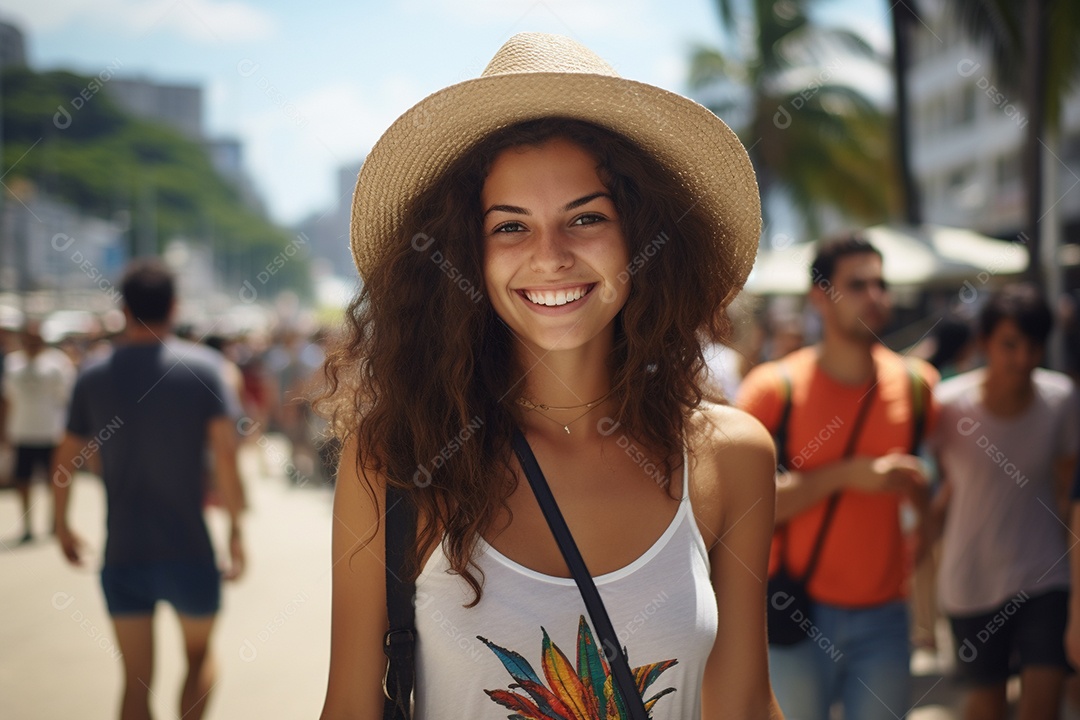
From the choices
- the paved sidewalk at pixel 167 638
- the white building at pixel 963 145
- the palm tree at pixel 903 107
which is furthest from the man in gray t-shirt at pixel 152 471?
the white building at pixel 963 145

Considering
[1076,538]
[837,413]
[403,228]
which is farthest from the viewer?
[837,413]

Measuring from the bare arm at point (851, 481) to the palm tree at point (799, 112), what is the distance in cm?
1536

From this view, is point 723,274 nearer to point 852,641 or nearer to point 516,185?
point 516,185

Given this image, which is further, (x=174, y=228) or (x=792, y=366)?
(x=174, y=228)

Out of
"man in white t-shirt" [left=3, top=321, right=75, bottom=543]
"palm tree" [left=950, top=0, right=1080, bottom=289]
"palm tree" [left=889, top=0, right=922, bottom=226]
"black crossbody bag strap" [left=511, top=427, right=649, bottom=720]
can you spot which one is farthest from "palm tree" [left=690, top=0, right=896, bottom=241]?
"black crossbody bag strap" [left=511, top=427, right=649, bottom=720]

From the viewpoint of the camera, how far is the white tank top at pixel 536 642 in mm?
1676

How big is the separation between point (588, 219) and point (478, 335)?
1.18ft

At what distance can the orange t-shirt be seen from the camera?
127 inches

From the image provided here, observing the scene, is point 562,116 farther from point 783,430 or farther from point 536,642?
point 783,430

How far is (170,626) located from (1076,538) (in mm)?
5621

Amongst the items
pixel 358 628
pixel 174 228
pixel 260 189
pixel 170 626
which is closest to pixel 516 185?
pixel 358 628

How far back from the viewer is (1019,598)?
3635mm

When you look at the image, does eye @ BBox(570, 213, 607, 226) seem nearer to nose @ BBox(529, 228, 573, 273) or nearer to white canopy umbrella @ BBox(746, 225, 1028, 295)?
nose @ BBox(529, 228, 573, 273)

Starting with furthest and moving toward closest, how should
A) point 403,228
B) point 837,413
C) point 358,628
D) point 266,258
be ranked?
point 266,258
point 837,413
point 403,228
point 358,628
